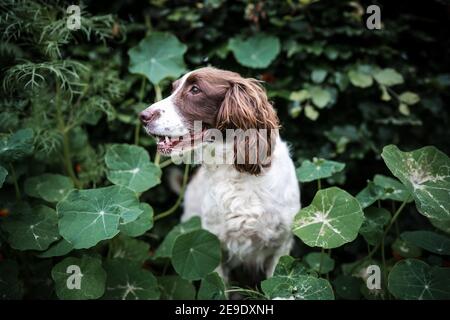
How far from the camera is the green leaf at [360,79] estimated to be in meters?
3.33

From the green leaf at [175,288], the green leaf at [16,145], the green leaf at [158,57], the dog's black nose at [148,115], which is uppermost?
the dog's black nose at [148,115]

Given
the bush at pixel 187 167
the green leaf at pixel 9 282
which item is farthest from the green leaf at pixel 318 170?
the green leaf at pixel 9 282

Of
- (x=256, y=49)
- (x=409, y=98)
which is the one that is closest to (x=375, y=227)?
(x=409, y=98)

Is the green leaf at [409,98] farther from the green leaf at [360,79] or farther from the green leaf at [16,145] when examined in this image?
the green leaf at [16,145]

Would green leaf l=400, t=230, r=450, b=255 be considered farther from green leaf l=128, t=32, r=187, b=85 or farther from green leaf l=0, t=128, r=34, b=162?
green leaf l=0, t=128, r=34, b=162

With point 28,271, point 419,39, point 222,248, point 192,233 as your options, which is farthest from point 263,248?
point 419,39

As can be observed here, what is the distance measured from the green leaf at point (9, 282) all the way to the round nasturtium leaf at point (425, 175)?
2133mm

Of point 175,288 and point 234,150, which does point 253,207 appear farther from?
point 175,288

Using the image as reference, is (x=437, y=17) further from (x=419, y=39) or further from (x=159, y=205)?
(x=159, y=205)

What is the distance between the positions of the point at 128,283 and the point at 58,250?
0.46 m

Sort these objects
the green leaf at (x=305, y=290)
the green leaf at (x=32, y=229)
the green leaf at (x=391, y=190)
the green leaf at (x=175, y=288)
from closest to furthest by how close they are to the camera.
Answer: the green leaf at (x=305, y=290), the green leaf at (x=32, y=229), the green leaf at (x=391, y=190), the green leaf at (x=175, y=288)

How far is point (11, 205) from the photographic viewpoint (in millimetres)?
2695

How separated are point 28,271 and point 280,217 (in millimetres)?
1629

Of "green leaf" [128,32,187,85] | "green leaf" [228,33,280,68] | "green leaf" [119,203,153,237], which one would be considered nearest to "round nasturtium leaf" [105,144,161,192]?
"green leaf" [119,203,153,237]
